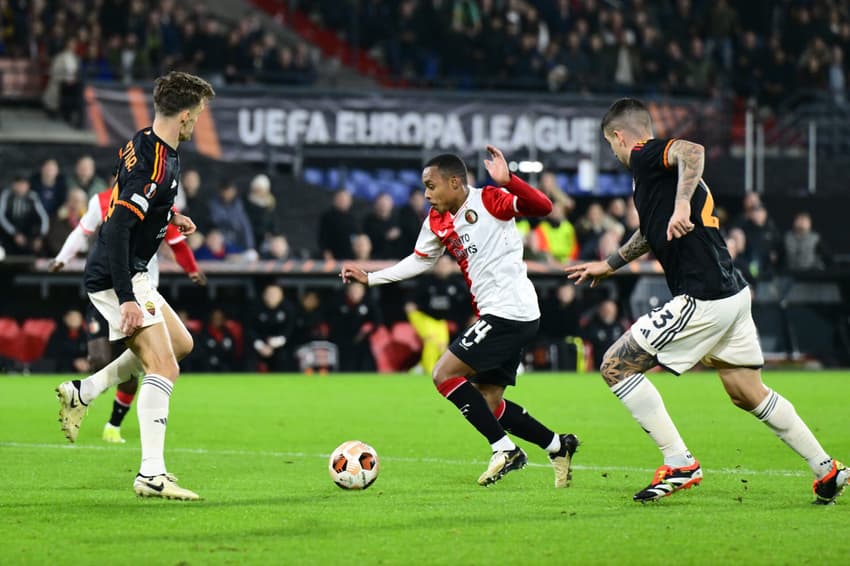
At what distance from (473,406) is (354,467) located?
921mm

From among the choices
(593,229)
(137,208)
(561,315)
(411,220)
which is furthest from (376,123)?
(137,208)

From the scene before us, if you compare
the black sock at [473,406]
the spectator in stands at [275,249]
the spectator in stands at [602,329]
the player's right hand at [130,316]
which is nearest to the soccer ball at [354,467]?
the black sock at [473,406]

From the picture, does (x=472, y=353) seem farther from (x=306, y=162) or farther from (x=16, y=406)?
(x=306, y=162)

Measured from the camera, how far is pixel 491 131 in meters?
26.9

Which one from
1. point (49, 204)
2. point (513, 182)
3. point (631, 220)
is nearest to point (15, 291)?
point (49, 204)

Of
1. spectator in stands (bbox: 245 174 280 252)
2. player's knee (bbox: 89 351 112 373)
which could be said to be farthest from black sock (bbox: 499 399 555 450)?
spectator in stands (bbox: 245 174 280 252)

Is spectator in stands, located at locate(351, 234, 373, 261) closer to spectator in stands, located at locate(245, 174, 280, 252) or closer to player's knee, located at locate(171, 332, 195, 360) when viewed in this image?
spectator in stands, located at locate(245, 174, 280, 252)

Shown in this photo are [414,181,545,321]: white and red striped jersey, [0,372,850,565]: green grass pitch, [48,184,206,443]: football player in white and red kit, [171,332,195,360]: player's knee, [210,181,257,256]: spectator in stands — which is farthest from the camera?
[210,181,257,256]: spectator in stands

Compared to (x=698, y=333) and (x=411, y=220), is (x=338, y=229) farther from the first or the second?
(x=698, y=333)

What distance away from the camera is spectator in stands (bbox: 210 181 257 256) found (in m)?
23.0

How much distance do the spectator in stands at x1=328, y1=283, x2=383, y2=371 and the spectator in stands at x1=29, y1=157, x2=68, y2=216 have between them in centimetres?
443

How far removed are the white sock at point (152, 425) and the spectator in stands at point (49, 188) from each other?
14027 millimetres

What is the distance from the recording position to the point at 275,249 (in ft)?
75.2

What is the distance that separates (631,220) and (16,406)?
11817 mm
